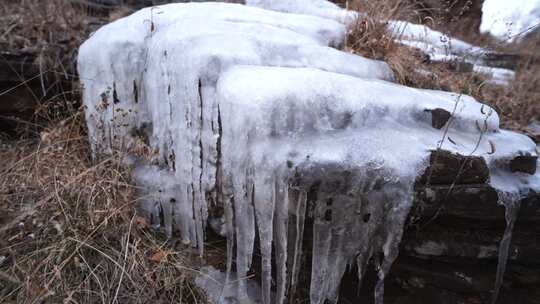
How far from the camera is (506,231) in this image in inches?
64.2

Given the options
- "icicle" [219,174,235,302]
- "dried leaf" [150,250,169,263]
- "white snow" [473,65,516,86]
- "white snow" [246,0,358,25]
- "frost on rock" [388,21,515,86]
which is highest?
"white snow" [246,0,358,25]

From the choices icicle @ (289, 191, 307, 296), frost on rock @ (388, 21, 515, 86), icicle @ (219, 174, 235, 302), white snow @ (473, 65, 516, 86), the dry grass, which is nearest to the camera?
icicle @ (289, 191, 307, 296)

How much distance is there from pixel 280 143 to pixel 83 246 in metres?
1.00

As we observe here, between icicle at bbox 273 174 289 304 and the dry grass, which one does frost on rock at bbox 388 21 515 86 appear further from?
icicle at bbox 273 174 289 304

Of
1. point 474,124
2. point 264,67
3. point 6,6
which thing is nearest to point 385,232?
point 474,124

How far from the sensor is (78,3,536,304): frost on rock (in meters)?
1.53

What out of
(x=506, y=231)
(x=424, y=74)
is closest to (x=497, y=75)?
(x=424, y=74)

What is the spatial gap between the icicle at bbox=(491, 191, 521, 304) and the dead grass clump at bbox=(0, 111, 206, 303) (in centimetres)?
134

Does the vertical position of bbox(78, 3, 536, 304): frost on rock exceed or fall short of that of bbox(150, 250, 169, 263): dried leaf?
it exceeds it

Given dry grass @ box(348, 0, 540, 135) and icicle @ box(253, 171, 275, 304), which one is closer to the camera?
icicle @ box(253, 171, 275, 304)

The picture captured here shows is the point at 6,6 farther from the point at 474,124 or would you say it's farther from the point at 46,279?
the point at 474,124

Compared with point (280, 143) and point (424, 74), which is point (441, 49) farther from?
point (280, 143)

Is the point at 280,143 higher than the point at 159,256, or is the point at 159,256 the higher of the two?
the point at 280,143

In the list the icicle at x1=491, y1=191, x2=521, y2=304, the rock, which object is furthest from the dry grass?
the icicle at x1=491, y1=191, x2=521, y2=304
